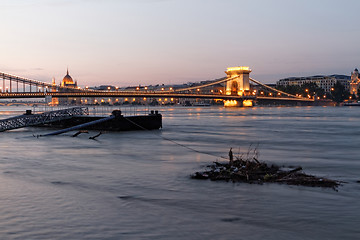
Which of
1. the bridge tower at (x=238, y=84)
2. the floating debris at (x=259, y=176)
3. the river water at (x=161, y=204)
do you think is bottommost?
the river water at (x=161, y=204)

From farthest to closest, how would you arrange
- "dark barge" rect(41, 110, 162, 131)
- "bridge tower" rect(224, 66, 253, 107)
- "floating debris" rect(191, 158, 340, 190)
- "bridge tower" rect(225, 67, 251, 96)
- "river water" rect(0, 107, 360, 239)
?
"bridge tower" rect(224, 66, 253, 107) → "bridge tower" rect(225, 67, 251, 96) → "dark barge" rect(41, 110, 162, 131) → "floating debris" rect(191, 158, 340, 190) → "river water" rect(0, 107, 360, 239)

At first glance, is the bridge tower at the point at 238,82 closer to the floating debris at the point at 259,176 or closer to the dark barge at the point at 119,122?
the dark barge at the point at 119,122

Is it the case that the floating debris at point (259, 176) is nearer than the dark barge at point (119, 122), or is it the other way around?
the floating debris at point (259, 176)

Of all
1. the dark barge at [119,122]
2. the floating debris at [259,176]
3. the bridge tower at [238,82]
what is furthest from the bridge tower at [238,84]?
the floating debris at [259,176]

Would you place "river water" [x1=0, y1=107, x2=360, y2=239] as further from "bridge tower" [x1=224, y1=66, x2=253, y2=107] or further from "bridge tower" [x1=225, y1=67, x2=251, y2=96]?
"bridge tower" [x1=224, y1=66, x2=253, y2=107]

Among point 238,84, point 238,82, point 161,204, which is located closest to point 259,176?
point 161,204

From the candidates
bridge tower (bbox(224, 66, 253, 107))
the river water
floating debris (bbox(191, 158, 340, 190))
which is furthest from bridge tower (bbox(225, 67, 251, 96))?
floating debris (bbox(191, 158, 340, 190))

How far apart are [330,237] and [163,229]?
11.1 ft

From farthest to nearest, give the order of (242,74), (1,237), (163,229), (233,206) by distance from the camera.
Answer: (242,74), (233,206), (163,229), (1,237)

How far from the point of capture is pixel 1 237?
8461mm

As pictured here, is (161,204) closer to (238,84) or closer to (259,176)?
(259,176)

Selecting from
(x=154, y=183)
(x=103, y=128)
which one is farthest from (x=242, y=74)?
(x=154, y=183)

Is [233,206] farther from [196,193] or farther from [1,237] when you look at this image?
[1,237]

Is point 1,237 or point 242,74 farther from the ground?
point 242,74
